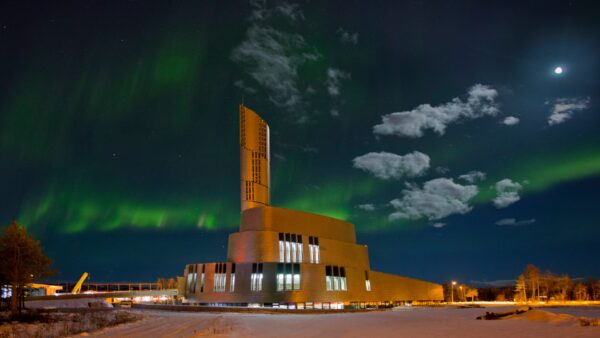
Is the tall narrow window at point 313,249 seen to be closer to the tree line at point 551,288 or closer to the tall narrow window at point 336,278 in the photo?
the tall narrow window at point 336,278

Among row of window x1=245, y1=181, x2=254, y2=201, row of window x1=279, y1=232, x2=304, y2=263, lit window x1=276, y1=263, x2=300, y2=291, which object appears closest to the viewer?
lit window x1=276, y1=263, x2=300, y2=291

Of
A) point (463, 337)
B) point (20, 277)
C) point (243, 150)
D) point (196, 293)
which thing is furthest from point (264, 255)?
point (463, 337)

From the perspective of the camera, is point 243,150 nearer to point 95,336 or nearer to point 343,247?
point 343,247

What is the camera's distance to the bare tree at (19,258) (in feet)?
167

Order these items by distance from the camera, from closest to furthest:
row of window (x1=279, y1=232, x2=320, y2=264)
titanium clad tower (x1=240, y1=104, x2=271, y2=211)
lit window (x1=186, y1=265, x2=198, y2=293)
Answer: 1. row of window (x1=279, y1=232, x2=320, y2=264)
2. lit window (x1=186, y1=265, x2=198, y2=293)
3. titanium clad tower (x1=240, y1=104, x2=271, y2=211)

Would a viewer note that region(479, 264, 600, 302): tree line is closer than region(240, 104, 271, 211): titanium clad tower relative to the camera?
No

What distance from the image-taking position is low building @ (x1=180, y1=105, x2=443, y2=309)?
259 feet

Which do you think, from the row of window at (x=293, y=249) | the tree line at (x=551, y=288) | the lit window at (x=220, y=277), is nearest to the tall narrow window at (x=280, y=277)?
the row of window at (x=293, y=249)

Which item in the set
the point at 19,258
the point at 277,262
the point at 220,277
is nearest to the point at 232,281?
the point at 220,277

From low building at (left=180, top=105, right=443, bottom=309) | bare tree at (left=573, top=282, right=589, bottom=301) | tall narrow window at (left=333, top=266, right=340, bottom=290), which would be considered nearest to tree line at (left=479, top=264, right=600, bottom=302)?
bare tree at (left=573, top=282, right=589, bottom=301)

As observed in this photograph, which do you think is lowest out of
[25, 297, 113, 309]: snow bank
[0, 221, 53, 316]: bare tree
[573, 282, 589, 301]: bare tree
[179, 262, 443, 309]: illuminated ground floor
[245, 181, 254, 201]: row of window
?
[573, 282, 589, 301]: bare tree

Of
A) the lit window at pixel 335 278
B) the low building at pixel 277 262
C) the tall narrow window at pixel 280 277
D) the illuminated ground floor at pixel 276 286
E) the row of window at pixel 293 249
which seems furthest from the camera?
the row of window at pixel 293 249

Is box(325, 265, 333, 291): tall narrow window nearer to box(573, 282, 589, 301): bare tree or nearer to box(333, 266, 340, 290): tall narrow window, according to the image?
box(333, 266, 340, 290): tall narrow window

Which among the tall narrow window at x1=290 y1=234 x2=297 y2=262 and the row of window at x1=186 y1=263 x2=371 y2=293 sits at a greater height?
the tall narrow window at x1=290 y1=234 x2=297 y2=262
